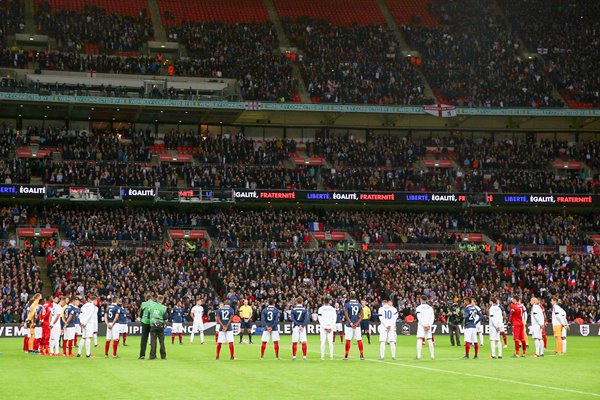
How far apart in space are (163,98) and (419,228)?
70.2 feet

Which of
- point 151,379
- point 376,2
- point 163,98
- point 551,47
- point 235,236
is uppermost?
point 376,2

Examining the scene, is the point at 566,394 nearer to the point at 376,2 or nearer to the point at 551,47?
the point at 551,47

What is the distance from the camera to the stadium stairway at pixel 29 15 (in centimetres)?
7206

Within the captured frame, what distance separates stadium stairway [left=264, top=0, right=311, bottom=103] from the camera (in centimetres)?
7306

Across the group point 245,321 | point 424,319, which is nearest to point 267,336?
point 424,319

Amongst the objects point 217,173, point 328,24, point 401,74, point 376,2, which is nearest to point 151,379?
point 217,173

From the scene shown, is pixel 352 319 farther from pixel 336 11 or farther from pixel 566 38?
pixel 336 11

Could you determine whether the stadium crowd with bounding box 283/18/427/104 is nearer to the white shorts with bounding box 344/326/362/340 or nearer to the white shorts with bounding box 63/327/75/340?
the white shorts with bounding box 344/326/362/340

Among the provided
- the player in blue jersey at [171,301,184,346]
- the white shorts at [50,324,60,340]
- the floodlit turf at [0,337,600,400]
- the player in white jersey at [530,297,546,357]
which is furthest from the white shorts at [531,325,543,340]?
the white shorts at [50,324,60,340]

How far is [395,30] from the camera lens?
269 ft

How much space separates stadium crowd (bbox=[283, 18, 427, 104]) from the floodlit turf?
137ft

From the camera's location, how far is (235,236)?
62781mm

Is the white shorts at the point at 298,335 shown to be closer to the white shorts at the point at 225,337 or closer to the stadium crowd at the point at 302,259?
the white shorts at the point at 225,337

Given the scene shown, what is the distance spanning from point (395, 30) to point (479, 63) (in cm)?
891
